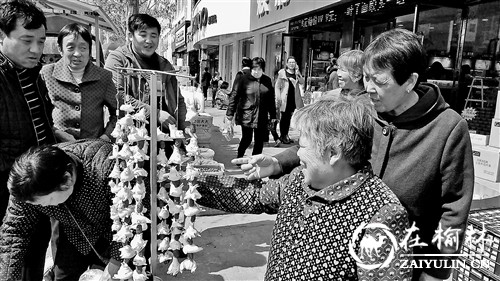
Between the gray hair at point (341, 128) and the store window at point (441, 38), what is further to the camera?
the store window at point (441, 38)

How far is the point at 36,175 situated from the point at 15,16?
3.17ft

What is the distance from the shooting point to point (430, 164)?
61.2 inches

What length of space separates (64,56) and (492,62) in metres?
5.72

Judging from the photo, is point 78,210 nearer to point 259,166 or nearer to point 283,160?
point 259,166

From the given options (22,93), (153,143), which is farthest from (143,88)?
Answer: (22,93)

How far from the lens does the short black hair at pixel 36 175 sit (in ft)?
5.29

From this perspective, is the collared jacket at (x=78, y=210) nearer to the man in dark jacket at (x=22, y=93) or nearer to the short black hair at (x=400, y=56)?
the man in dark jacket at (x=22, y=93)

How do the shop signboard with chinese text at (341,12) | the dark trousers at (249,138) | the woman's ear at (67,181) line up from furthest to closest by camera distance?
1. the shop signboard with chinese text at (341,12)
2. the dark trousers at (249,138)
3. the woman's ear at (67,181)

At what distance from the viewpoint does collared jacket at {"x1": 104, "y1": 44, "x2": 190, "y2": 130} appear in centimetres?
205

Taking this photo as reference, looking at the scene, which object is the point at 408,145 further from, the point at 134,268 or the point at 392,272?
the point at 134,268

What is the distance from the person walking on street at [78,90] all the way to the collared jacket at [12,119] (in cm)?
46

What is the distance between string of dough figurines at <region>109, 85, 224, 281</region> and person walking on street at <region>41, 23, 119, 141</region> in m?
0.98

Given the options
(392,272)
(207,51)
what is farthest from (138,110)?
(207,51)

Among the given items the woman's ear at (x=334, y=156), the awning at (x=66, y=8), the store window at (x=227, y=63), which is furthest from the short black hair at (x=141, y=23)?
the store window at (x=227, y=63)
